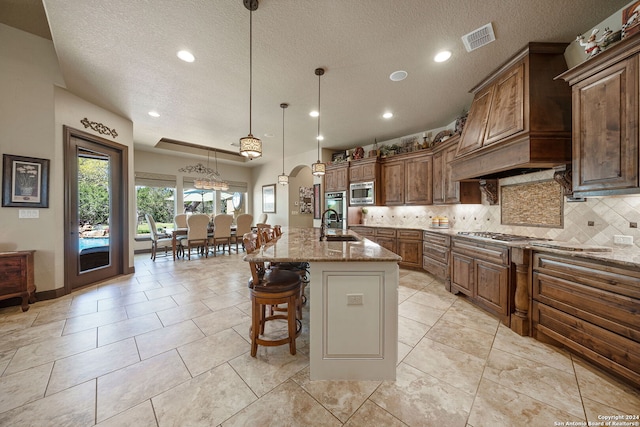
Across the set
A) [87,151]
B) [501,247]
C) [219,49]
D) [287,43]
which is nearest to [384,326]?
[501,247]

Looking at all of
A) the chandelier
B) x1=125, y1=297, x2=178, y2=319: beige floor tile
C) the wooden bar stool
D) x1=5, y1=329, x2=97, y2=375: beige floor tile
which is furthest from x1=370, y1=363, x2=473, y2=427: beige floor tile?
the chandelier

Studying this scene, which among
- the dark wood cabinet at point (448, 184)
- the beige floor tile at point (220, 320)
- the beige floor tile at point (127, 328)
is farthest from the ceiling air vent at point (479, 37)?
the beige floor tile at point (127, 328)

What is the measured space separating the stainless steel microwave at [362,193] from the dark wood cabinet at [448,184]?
126 centimetres

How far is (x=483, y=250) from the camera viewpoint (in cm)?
265

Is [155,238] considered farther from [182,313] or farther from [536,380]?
[536,380]

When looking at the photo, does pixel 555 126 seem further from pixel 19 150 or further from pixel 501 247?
pixel 19 150

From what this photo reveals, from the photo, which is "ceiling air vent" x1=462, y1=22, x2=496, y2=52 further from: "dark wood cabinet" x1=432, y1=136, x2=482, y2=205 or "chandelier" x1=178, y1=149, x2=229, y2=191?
"chandelier" x1=178, y1=149, x2=229, y2=191

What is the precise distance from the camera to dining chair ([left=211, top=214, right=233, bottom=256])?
5.82m

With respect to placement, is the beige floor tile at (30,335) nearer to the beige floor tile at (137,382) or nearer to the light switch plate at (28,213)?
the beige floor tile at (137,382)

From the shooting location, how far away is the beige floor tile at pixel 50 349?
5.69 feet

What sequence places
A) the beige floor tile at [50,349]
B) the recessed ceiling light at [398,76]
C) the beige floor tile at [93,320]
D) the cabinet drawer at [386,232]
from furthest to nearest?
the cabinet drawer at [386,232] → the recessed ceiling light at [398,76] → the beige floor tile at [93,320] → the beige floor tile at [50,349]

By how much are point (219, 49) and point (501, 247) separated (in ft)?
11.8

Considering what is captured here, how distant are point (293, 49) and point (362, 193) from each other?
132 inches

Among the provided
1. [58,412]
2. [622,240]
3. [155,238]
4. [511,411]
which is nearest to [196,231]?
[155,238]
